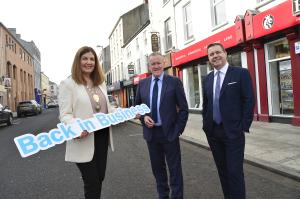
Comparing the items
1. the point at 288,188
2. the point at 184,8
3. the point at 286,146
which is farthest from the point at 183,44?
the point at 288,188

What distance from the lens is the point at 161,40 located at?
22672 millimetres

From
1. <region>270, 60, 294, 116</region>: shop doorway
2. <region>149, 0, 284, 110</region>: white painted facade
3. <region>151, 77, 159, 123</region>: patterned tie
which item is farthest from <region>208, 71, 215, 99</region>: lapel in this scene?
<region>149, 0, 284, 110</region>: white painted facade

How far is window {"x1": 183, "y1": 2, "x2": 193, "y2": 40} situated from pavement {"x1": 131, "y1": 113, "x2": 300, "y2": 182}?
27.7ft

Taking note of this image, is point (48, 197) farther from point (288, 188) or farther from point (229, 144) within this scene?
point (288, 188)

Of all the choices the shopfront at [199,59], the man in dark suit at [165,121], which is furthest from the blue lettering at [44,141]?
the shopfront at [199,59]

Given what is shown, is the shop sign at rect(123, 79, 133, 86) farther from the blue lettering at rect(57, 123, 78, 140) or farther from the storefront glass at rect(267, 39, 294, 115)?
the blue lettering at rect(57, 123, 78, 140)

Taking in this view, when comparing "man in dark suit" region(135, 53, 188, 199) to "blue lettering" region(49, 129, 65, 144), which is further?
"man in dark suit" region(135, 53, 188, 199)

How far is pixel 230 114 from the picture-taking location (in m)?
3.54

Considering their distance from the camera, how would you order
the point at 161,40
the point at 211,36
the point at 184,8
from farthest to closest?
the point at 161,40
the point at 184,8
the point at 211,36

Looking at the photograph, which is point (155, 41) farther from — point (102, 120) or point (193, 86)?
Result: point (102, 120)

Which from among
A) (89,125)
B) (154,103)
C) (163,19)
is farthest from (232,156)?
(163,19)

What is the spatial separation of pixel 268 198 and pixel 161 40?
750 inches

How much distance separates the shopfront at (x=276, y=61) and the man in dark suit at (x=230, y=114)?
7.28 metres

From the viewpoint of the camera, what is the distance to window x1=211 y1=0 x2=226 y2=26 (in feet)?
47.8
